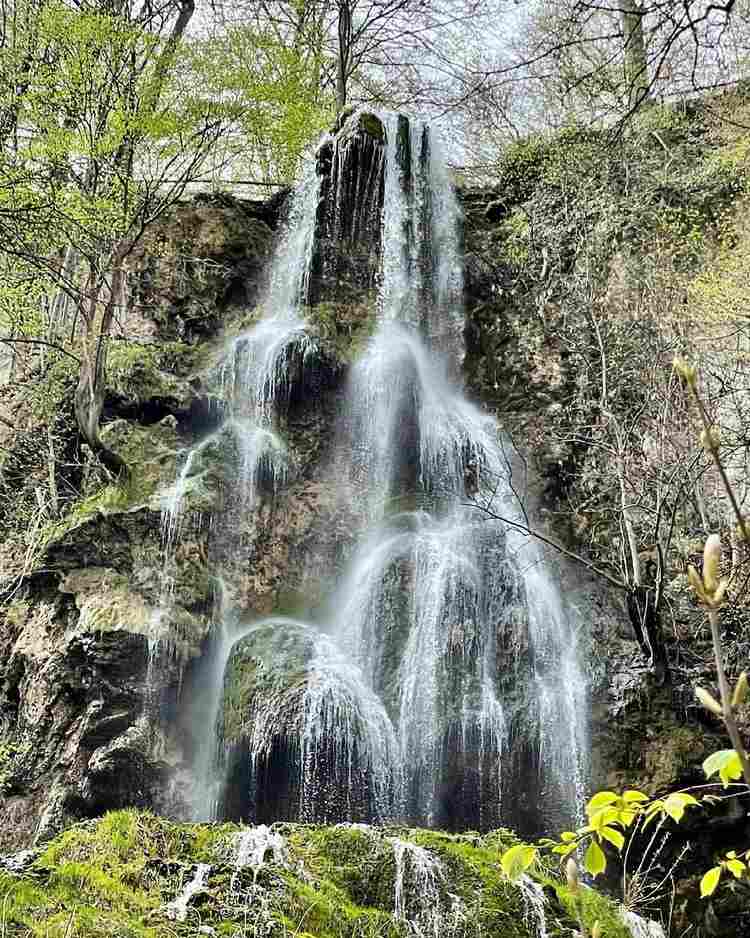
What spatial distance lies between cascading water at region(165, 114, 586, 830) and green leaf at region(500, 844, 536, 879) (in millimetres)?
5376

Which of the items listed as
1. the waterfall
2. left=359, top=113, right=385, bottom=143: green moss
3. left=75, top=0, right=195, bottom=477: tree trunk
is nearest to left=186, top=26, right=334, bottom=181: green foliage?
left=75, top=0, right=195, bottom=477: tree trunk

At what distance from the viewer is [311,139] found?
13695mm

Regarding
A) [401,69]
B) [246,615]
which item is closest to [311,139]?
[401,69]

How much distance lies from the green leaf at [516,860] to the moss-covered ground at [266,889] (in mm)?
2536

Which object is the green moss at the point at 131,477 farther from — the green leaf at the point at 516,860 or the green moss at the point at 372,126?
the green leaf at the point at 516,860

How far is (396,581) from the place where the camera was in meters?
8.38

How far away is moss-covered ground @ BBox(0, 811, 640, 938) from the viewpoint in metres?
3.74

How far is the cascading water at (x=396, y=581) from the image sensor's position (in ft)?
22.7

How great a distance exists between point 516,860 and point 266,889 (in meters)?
3.02

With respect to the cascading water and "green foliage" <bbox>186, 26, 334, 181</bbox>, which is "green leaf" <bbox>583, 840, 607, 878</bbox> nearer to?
the cascading water

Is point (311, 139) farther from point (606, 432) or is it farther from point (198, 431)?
point (606, 432)

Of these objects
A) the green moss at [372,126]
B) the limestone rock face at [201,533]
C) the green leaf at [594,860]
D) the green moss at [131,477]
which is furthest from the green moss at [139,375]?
the green leaf at [594,860]

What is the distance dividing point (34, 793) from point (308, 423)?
4666 millimetres

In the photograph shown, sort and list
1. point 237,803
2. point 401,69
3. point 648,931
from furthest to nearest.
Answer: point 401,69, point 237,803, point 648,931
